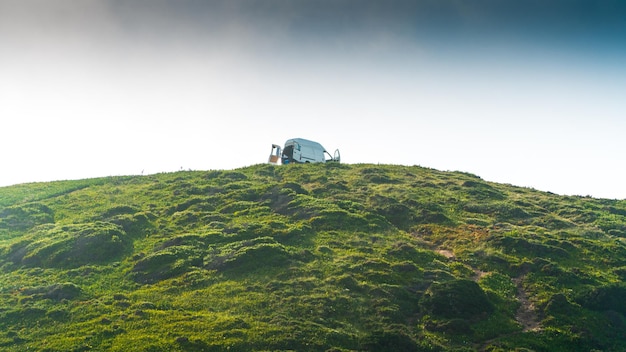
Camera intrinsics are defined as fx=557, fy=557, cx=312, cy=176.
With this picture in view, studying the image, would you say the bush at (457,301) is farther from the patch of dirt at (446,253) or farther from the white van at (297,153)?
the white van at (297,153)

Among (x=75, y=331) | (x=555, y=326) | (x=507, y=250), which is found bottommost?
(x=75, y=331)

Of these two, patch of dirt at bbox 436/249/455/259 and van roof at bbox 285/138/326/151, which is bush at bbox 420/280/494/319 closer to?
patch of dirt at bbox 436/249/455/259

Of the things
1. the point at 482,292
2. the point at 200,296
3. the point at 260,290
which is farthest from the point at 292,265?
the point at 482,292

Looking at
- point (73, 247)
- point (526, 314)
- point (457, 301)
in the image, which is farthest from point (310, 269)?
point (73, 247)

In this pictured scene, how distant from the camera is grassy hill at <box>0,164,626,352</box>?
96.6 ft

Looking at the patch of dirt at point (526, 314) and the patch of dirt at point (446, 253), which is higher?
the patch of dirt at point (446, 253)

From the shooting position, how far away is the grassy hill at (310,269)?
29.5m

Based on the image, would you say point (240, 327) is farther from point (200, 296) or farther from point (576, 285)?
point (576, 285)

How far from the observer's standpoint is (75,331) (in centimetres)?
2945

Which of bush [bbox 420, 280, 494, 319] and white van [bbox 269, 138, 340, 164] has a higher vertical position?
white van [bbox 269, 138, 340, 164]

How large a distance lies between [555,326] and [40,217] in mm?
44405

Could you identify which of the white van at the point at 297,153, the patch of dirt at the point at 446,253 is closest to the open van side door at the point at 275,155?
the white van at the point at 297,153

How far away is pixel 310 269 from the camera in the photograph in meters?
37.2

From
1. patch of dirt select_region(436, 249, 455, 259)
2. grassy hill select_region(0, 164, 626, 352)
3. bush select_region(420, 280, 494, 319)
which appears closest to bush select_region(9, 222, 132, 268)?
grassy hill select_region(0, 164, 626, 352)
